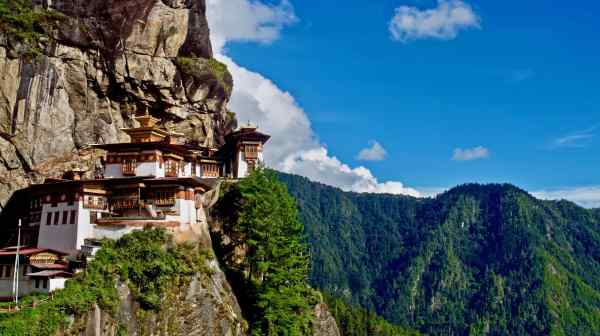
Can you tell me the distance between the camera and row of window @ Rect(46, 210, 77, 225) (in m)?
52.6

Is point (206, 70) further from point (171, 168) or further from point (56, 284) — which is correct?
point (56, 284)

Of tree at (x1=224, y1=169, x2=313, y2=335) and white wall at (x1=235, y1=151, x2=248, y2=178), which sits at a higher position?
white wall at (x1=235, y1=151, x2=248, y2=178)

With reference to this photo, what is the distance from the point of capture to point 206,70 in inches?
3108

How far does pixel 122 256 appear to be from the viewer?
161 feet

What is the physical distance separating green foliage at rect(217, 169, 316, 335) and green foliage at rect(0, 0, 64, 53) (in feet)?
87.4

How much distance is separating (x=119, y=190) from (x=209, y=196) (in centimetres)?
1329

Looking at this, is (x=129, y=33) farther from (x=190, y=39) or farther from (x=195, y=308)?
(x=195, y=308)

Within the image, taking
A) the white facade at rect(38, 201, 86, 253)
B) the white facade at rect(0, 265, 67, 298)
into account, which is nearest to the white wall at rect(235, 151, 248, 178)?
the white facade at rect(38, 201, 86, 253)

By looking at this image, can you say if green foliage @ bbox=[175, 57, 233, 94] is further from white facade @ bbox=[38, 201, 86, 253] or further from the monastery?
white facade @ bbox=[38, 201, 86, 253]

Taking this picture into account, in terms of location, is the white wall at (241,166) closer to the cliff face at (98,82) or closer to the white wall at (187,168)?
the white wall at (187,168)

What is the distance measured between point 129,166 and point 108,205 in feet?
20.7

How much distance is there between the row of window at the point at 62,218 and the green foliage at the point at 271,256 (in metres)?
16.2

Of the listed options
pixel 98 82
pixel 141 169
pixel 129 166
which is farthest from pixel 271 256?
pixel 98 82

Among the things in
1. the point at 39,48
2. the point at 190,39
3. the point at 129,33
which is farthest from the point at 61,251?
the point at 190,39
